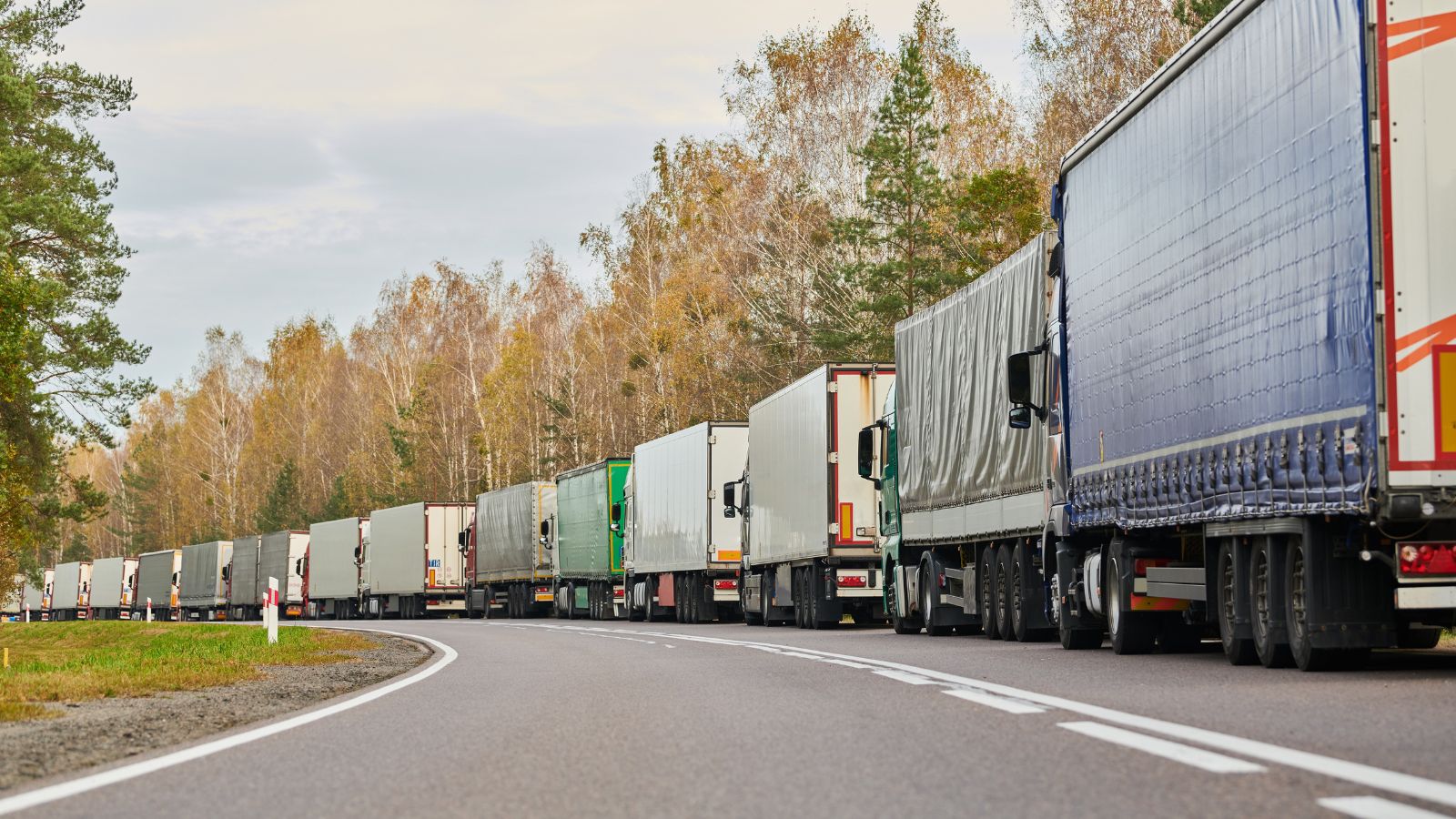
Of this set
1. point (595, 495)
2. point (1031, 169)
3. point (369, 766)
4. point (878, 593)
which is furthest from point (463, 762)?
point (1031, 169)

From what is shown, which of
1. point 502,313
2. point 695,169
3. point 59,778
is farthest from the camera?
point 502,313

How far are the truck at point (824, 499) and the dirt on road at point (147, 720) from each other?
35.3 feet

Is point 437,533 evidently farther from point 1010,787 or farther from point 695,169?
point 1010,787

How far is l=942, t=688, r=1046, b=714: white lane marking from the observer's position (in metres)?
9.78

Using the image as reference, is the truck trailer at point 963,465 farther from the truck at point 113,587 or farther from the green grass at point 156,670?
the truck at point 113,587

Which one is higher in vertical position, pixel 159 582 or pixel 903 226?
pixel 903 226

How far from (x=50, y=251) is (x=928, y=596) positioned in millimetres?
26881

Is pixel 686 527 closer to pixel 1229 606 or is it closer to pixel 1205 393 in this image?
pixel 1229 606

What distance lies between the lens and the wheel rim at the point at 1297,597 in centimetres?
1234

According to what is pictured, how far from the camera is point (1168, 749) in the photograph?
7535 mm

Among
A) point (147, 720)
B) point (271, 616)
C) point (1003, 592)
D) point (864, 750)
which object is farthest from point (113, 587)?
point (864, 750)

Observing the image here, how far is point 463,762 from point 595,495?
35296 millimetres

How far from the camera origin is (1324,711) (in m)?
9.27

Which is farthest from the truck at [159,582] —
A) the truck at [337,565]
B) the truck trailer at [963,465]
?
the truck trailer at [963,465]
